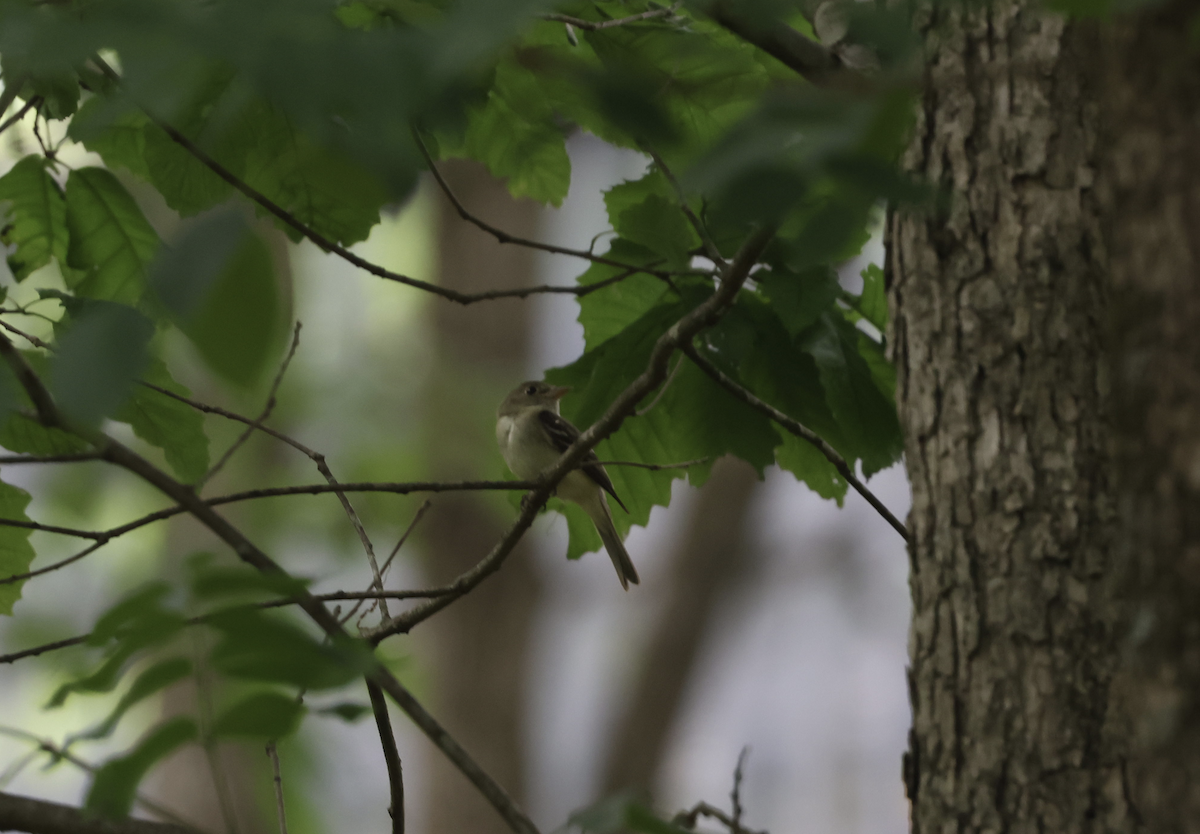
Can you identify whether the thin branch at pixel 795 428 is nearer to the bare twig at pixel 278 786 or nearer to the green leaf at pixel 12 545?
the bare twig at pixel 278 786

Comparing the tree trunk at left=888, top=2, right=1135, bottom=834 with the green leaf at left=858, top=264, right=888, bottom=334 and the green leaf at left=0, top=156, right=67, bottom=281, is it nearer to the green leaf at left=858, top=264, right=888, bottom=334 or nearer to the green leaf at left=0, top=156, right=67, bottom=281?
the green leaf at left=858, top=264, right=888, bottom=334

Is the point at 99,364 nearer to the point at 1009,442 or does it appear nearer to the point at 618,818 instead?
the point at 618,818

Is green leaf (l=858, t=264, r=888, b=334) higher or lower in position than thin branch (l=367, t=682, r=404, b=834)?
higher

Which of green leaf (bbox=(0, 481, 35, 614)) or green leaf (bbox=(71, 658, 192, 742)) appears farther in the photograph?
green leaf (bbox=(0, 481, 35, 614))

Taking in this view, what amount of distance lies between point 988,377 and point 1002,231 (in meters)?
0.30

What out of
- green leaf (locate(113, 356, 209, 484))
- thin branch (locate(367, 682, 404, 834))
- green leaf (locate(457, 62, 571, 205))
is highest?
green leaf (locate(457, 62, 571, 205))

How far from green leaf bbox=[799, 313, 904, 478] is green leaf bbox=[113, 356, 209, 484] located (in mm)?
1630

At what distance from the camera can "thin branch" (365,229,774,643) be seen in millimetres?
2498

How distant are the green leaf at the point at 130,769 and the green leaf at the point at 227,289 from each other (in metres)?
0.57

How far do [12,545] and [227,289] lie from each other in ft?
8.50

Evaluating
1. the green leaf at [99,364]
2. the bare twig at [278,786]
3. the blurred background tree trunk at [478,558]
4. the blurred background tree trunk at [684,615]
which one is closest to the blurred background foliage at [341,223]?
the green leaf at [99,364]

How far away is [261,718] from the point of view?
1.36 m

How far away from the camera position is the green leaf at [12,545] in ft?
9.77

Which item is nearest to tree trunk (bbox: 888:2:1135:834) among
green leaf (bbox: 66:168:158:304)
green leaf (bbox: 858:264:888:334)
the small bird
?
green leaf (bbox: 858:264:888:334)
